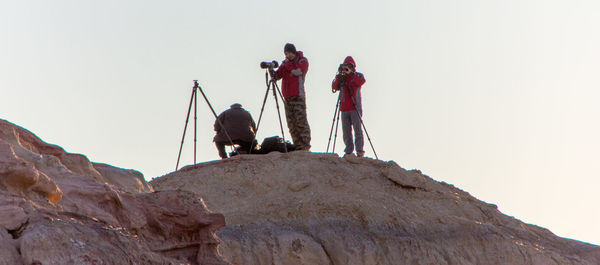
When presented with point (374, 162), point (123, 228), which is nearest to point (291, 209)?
point (374, 162)

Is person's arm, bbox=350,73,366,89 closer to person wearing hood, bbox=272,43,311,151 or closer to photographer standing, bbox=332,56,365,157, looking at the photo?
photographer standing, bbox=332,56,365,157

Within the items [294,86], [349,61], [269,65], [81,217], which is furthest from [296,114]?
[81,217]

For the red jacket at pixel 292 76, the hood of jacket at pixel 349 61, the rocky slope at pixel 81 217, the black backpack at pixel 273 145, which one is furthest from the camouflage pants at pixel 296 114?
the rocky slope at pixel 81 217

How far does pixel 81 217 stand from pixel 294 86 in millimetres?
11722

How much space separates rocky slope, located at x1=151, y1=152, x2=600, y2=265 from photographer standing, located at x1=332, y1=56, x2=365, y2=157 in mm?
424

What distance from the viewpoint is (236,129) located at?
64.5 ft

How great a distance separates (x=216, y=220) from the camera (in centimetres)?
897

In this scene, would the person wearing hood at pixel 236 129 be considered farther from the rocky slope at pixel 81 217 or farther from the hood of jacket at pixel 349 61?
the rocky slope at pixel 81 217

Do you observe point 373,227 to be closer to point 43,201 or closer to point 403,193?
point 403,193

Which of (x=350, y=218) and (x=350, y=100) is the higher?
(x=350, y=100)

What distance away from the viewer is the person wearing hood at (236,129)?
19.7 metres

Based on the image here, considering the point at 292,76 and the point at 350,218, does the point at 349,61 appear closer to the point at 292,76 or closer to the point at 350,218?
the point at 292,76

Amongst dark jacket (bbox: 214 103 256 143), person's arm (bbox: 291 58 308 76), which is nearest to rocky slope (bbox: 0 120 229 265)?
person's arm (bbox: 291 58 308 76)

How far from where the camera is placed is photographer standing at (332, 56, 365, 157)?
765 inches
